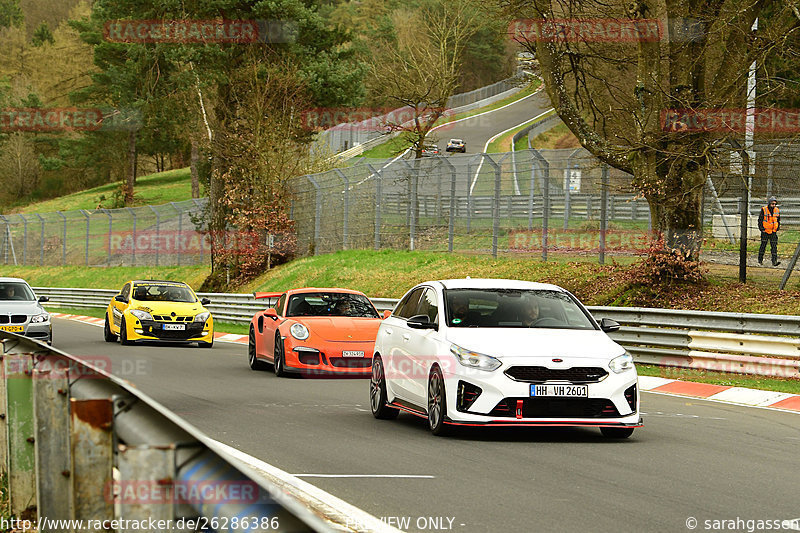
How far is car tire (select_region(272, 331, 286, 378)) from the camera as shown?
17.8 m

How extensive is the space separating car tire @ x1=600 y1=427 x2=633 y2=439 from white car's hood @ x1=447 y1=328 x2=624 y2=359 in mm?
780

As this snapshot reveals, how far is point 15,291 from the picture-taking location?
76.8 ft

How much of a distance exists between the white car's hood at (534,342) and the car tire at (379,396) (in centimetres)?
169

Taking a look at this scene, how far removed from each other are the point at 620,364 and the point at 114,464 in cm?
728

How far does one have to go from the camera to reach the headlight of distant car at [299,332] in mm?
17484

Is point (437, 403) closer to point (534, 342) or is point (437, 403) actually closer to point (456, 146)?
point (534, 342)

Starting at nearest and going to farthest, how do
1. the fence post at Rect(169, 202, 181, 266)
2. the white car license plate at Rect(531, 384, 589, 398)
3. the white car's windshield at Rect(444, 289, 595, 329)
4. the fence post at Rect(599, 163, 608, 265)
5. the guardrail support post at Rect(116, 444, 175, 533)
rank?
the guardrail support post at Rect(116, 444, 175, 533) < the white car license plate at Rect(531, 384, 589, 398) < the white car's windshield at Rect(444, 289, 595, 329) < the fence post at Rect(599, 163, 608, 265) < the fence post at Rect(169, 202, 181, 266)

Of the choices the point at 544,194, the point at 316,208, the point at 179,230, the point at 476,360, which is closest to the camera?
the point at 476,360

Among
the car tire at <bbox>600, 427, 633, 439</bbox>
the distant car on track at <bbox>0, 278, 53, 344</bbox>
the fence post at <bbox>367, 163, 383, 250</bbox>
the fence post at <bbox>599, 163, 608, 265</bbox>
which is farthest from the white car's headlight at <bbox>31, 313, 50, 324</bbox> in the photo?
the fence post at <bbox>367, 163, 383, 250</bbox>

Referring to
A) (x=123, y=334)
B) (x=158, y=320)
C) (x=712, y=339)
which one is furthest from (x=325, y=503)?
(x=123, y=334)

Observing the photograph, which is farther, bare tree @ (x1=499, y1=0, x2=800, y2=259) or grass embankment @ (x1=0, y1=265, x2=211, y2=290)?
grass embankment @ (x1=0, y1=265, x2=211, y2=290)

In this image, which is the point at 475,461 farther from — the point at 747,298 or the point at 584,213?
the point at 584,213

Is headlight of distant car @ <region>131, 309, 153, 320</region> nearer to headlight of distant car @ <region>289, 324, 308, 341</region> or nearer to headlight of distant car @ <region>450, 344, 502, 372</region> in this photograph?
headlight of distant car @ <region>289, 324, 308, 341</region>

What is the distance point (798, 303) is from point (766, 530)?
14.3 meters
